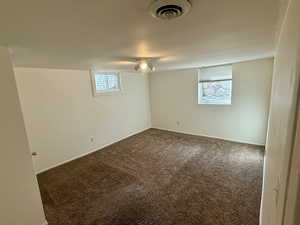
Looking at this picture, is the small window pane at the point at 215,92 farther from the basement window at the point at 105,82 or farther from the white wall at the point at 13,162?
the white wall at the point at 13,162

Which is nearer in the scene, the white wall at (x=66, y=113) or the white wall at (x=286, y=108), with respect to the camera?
the white wall at (x=286, y=108)

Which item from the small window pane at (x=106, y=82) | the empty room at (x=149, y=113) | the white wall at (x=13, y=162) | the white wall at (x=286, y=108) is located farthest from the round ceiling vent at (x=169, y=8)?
the small window pane at (x=106, y=82)

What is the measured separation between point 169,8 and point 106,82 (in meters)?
3.55

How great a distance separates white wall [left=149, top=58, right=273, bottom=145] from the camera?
3281mm

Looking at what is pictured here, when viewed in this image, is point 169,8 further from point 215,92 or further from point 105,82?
point 215,92

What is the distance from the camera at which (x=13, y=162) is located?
1.39 metres

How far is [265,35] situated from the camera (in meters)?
1.40

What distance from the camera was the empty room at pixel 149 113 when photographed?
2.61 ft

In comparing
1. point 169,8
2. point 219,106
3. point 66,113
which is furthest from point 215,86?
point 66,113

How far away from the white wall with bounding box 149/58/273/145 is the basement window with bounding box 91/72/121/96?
147 cm

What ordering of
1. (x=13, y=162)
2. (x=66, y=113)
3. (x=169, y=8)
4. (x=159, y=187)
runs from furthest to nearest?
(x=66, y=113) → (x=159, y=187) → (x=13, y=162) → (x=169, y=8)

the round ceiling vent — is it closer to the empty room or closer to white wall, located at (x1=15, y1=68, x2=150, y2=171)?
the empty room

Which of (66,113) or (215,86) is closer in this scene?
(66,113)

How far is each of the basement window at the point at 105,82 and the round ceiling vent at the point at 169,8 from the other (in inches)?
124
